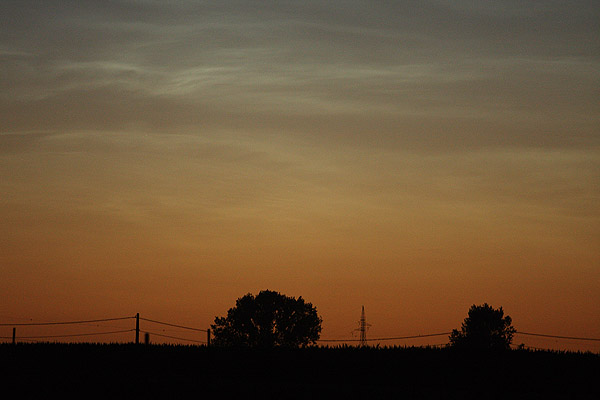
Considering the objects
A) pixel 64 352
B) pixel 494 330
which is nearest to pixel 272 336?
pixel 494 330

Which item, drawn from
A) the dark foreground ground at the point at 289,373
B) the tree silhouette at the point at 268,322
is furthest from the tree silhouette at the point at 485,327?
the dark foreground ground at the point at 289,373

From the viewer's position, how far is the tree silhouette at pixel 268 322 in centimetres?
12650

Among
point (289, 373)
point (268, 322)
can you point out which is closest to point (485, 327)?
point (268, 322)

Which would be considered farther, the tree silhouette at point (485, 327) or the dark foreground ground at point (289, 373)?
the tree silhouette at point (485, 327)

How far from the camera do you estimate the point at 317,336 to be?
420ft

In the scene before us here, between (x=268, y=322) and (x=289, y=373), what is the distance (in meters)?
83.1

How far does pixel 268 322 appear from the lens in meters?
128

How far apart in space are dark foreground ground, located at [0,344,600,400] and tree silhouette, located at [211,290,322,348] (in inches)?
2898

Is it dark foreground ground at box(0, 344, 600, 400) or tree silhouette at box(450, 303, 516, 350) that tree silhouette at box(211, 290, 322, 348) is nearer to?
tree silhouette at box(450, 303, 516, 350)

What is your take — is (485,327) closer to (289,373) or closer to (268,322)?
(268,322)

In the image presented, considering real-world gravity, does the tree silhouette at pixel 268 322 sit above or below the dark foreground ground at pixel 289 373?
above

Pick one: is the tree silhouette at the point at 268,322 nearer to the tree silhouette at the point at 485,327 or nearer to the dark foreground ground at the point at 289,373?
the tree silhouette at the point at 485,327

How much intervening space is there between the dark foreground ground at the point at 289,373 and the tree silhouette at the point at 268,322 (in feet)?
241

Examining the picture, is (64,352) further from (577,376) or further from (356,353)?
(577,376)
